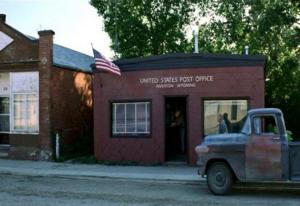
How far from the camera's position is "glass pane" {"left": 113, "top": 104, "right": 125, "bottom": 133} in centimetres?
1961

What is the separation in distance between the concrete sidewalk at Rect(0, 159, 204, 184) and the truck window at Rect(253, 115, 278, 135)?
309 centimetres

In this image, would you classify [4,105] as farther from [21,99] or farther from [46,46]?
[46,46]

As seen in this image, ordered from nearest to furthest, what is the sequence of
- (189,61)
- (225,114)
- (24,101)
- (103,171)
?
(103,171), (225,114), (189,61), (24,101)

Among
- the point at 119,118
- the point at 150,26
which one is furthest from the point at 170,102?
the point at 150,26

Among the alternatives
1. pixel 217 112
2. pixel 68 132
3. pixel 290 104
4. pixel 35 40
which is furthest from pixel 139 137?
pixel 290 104

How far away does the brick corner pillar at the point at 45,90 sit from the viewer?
20.4 m

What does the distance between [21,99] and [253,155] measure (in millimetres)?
12250

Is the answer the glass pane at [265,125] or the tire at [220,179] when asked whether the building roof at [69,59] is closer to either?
the tire at [220,179]

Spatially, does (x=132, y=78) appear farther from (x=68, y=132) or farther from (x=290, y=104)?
(x=290, y=104)

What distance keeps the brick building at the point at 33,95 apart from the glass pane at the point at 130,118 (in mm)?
3413

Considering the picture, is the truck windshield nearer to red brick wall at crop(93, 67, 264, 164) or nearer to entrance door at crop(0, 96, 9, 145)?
red brick wall at crop(93, 67, 264, 164)

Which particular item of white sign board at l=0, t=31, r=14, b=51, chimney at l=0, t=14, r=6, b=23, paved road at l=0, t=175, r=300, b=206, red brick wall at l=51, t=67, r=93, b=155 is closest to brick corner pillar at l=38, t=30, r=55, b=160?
red brick wall at l=51, t=67, r=93, b=155

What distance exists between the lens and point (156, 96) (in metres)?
18.9

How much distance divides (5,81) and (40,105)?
2419 millimetres
